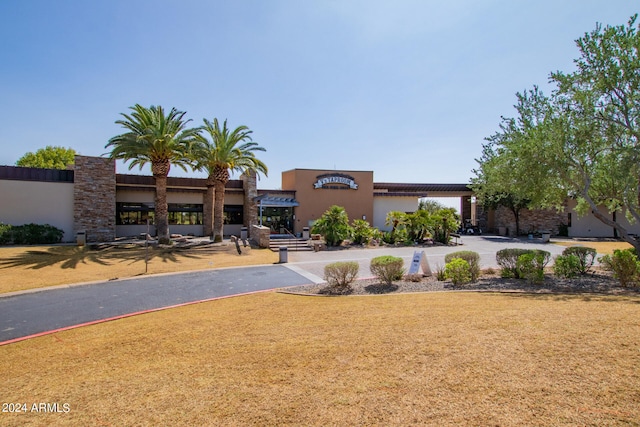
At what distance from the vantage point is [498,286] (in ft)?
34.2

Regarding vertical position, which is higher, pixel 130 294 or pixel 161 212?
pixel 161 212

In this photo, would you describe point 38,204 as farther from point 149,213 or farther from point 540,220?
point 540,220

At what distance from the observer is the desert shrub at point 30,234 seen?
22.1 metres

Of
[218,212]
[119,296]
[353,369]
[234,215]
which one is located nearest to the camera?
[353,369]

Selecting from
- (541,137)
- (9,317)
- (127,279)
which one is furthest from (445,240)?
(9,317)

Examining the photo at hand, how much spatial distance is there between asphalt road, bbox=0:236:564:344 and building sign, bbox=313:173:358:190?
16299mm

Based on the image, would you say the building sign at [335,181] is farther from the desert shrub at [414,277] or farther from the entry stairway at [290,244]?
the desert shrub at [414,277]

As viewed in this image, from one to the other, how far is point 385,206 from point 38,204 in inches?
1141

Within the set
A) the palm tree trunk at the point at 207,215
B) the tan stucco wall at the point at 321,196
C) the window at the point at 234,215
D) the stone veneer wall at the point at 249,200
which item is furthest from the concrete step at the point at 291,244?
the palm tree trunk at the point at 207,215

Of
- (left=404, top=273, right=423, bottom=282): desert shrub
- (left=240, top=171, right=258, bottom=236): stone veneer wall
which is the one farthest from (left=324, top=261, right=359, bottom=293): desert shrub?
(left=240, top=171, right=258, bottom=236): stone veneer wall

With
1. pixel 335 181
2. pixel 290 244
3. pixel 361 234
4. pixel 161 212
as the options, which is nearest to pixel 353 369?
pixel 290 244

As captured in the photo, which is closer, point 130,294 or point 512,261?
point 130,294

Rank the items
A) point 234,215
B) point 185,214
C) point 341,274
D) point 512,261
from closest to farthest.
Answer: point 341,274
point 512,261
point 185,214
point 234,215

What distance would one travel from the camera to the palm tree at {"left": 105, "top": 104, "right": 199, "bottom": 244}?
2233cm
